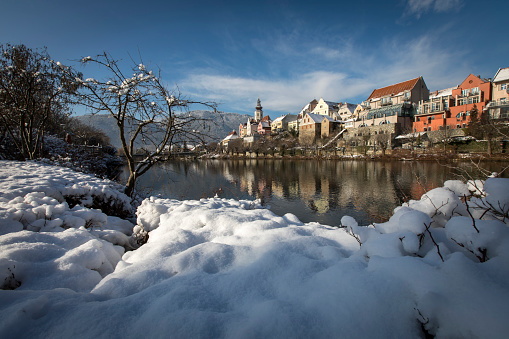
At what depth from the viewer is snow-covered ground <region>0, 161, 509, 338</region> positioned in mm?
1235

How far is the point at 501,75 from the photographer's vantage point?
35438mm

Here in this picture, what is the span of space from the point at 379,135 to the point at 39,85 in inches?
2068

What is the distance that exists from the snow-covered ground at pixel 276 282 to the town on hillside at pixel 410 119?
2292 cm

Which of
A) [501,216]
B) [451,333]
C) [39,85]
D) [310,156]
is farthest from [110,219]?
[310,156]

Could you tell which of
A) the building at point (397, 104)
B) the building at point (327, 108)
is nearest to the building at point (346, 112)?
the building at point (327, 108)

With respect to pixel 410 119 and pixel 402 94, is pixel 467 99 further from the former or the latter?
pixel 402 94

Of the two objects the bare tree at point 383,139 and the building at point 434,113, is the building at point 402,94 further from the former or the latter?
the bare tree at point 383,139

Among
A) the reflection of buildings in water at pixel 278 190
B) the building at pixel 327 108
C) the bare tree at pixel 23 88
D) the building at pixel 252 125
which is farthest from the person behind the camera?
the building at pixel 252 125

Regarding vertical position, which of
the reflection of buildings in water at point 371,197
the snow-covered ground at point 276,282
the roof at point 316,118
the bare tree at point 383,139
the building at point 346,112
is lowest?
the reflection of buildings in water at point 371,197

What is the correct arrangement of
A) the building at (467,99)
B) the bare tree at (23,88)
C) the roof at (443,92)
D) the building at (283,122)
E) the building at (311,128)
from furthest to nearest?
the building at (283,122)
the building at (311,128)
the roof at (443,92)
the building at (467,99)
the bare tree at (23,88)

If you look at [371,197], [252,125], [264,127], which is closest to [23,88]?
[371,197]

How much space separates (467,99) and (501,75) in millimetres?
5028

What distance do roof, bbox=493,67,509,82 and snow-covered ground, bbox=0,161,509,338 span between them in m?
52.5

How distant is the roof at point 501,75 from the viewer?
34.8m
